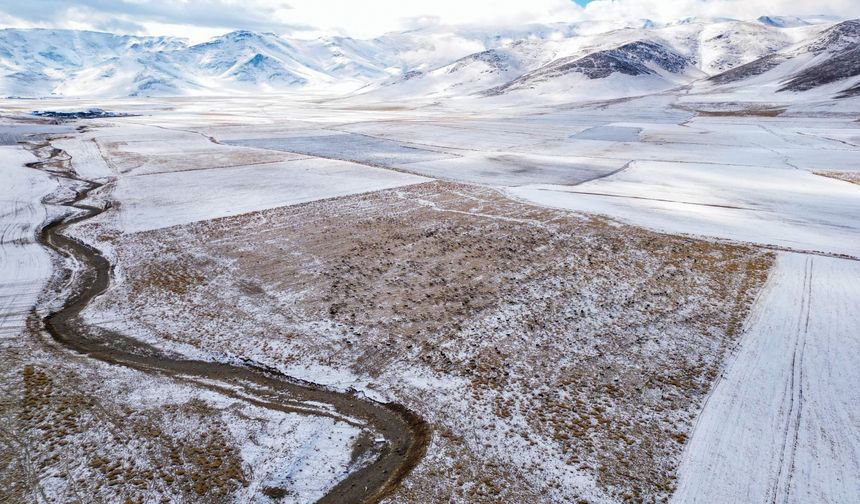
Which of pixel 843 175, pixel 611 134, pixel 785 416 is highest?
pixel 611 134

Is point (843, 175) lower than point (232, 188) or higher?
higher

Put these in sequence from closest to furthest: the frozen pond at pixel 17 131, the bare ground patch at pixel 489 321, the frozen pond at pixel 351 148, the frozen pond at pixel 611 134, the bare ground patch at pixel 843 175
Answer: the bare ground patch at pixel 489 321
the bare ground patch at pixel 843 175
the frozen pond at pixel 351 148
the frozen pond at pixel 17 131
the frozen pond at pixel 611 134

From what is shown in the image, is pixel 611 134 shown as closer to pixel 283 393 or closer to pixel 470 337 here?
pixel 470 337

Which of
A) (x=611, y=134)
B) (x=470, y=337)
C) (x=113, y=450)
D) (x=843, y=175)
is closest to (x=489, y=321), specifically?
(x=470, y=337)

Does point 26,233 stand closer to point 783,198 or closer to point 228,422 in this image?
point 228,422

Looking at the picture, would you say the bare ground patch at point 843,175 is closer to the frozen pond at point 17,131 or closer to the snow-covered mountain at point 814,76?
the frozen pond at point 17,131

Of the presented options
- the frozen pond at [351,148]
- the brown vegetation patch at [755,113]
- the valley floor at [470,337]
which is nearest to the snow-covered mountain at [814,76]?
the brown vegetation patch at [755,113]
